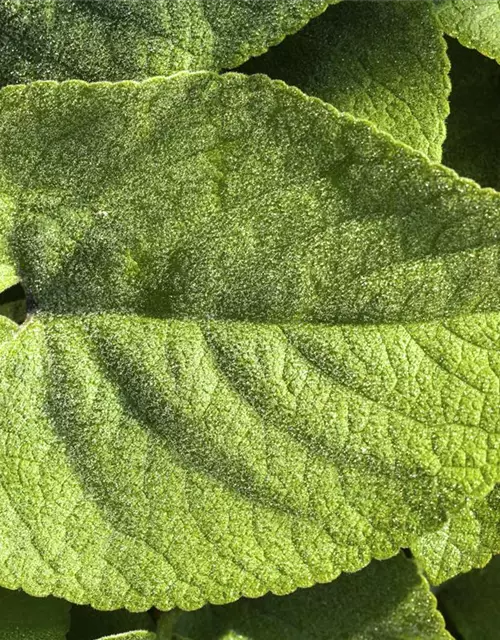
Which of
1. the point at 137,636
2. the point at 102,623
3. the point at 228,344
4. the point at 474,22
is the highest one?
the point at 474,22

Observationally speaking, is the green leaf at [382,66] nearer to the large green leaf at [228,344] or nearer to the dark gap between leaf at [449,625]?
the large green leaf at [228,344]

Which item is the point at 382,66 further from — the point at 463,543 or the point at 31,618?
the point at 31,618

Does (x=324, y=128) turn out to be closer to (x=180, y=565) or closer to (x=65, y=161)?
(x=65, y=161)

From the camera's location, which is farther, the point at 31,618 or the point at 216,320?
the point at 31,618

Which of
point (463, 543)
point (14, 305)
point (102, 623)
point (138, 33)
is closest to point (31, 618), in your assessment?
point (102, 623)

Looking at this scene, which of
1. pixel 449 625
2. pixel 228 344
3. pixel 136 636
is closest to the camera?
pixel 228 344

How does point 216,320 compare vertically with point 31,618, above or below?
above

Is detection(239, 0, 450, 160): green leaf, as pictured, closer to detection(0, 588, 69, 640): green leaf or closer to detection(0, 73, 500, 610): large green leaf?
detection(0, 73, 500, 610): large green leaf
